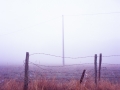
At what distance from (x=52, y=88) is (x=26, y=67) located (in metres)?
1.53

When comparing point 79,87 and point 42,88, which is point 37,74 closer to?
point 42,88

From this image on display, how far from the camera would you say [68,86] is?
10.6m

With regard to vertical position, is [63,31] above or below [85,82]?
above

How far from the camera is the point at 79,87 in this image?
10.2 metres

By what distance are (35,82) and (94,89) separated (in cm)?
282

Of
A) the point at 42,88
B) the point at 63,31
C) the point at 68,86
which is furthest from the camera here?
the point at 63,31

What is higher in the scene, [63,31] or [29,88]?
[63,31]

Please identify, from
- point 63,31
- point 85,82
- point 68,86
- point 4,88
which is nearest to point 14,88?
point 4,88

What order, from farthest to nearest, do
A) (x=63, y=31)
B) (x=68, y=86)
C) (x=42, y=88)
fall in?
1. (x=63, y=31)
2. (x=68, y=86)
3. (x=42, y=88)

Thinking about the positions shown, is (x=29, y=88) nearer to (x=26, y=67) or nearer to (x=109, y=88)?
(x=26, y=67)

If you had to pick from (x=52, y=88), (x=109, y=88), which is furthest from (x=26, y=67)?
(x=109, y=88)

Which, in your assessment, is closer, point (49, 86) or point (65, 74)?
A: point (49, 86)

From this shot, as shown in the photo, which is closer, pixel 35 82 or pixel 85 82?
pixel 35 82

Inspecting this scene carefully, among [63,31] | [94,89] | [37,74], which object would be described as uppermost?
[63,31]
